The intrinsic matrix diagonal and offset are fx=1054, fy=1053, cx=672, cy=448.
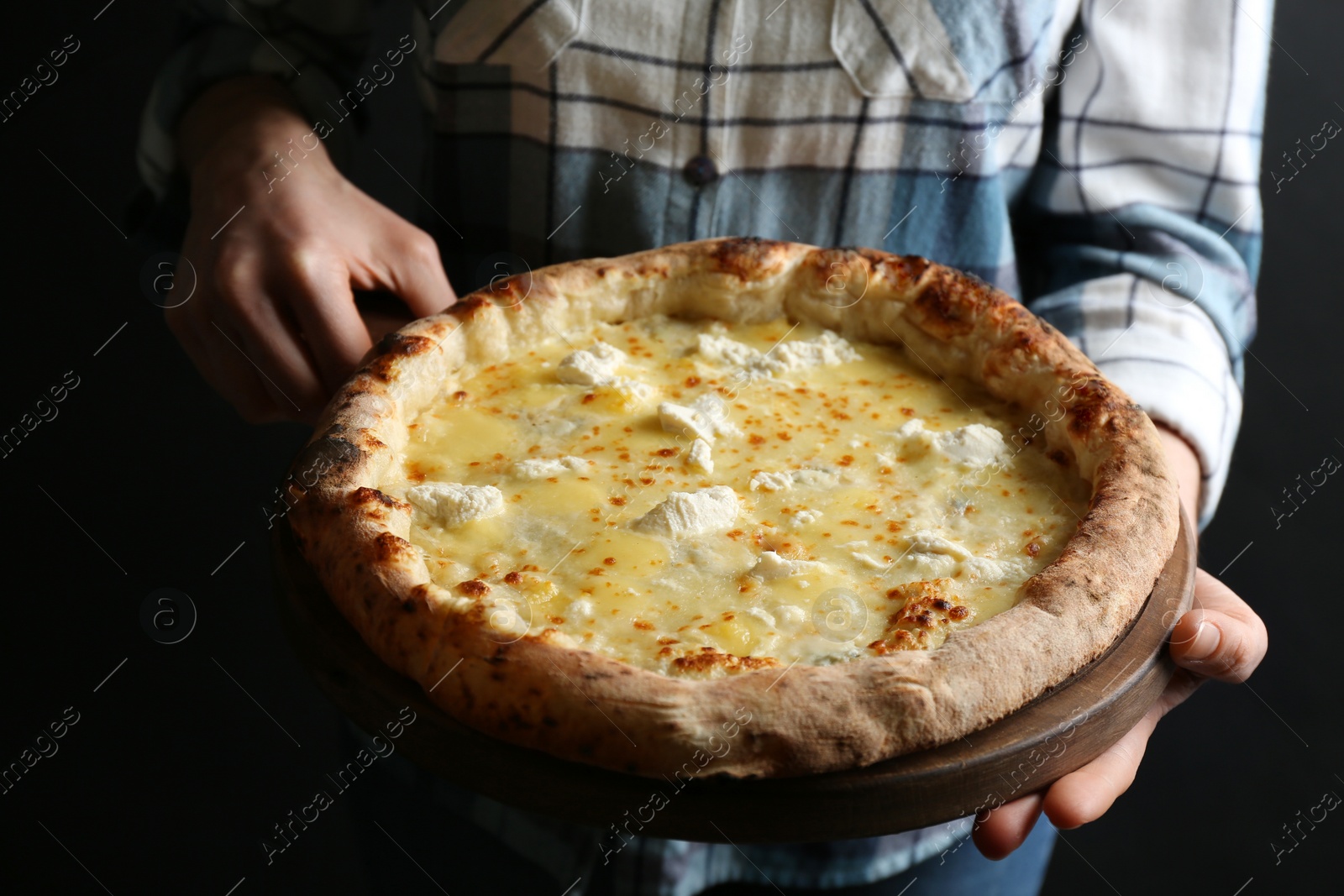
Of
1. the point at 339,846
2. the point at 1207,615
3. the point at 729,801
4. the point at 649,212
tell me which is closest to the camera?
the point at 729,801

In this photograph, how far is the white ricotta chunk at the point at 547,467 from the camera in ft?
4.12

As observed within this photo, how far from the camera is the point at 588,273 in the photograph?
157 cm

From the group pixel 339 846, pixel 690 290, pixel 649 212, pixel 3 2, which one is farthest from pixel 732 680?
pixel 3 2

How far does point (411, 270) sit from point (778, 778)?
1.00 metres

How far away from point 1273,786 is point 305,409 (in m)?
2.65

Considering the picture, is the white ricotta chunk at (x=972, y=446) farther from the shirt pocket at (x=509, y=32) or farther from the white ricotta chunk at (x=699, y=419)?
the shirt pocket at (x=509, y=32)

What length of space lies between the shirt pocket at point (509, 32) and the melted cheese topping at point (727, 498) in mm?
518

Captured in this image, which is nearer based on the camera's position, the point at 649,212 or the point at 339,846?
the point at 649,212

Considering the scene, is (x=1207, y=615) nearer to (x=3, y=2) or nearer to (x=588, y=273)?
(x=588, y=273)

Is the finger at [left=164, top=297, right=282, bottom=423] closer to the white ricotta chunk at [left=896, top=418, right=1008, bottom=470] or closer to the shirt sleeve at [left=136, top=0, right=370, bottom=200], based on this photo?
the shirt sleeve at [left=136, top=0, right=370, bottom=200]

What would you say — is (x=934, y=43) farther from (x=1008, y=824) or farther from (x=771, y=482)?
(x=1008, y=824)

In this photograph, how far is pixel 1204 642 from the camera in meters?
1.10

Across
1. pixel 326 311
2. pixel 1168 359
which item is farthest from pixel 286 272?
pixel 1168 359

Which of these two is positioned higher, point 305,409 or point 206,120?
point 206,120
